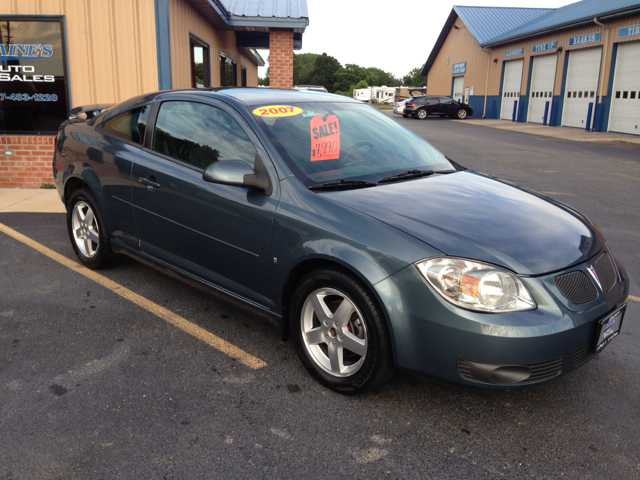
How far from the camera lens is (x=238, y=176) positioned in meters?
3.21

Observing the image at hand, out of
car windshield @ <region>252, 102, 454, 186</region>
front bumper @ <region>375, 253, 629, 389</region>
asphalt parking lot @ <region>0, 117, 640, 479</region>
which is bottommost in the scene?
asphalt parking lot @ <region>0, 117, 640, 479</region>

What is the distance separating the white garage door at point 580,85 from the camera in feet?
76.5

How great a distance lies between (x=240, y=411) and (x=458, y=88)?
40308mm

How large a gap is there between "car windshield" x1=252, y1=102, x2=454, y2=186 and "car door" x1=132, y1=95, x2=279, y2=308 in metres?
0.19

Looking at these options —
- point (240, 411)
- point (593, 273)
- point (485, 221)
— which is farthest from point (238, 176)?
point (593, 273)

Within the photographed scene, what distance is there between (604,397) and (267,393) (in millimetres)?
1863

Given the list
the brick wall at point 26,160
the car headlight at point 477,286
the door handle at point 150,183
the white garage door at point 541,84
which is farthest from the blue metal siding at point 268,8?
the white garage door at point 541,84

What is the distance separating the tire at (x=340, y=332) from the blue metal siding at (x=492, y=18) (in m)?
35.5

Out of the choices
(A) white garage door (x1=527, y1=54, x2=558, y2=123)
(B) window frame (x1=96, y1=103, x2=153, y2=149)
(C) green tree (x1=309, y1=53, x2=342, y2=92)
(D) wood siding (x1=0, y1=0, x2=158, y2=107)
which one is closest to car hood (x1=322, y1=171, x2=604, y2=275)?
(B) window frame (x1=96, y1=103, x2=153, y2=149)

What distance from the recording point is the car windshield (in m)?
3.38

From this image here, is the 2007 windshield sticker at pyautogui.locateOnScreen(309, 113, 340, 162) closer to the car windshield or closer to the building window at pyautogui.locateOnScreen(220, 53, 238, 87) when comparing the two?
the car windshield

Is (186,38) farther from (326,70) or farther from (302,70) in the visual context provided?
(302,70)

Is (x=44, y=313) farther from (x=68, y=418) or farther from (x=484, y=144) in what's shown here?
(x=484, y=144)

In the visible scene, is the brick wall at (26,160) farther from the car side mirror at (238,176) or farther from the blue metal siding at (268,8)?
the car side mirror at (238,176)
